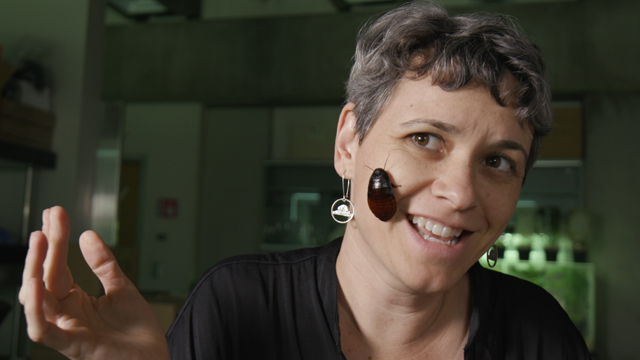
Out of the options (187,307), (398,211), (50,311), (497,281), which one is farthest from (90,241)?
(497,281)

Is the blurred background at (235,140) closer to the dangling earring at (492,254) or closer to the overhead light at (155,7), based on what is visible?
the overhead light at (155,7)

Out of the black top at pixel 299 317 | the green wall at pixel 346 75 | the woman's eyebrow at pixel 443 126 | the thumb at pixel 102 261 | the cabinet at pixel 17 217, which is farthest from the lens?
the green wall at pixel 346 75

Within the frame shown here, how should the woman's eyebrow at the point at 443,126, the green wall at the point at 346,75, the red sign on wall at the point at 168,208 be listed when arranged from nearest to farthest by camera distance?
the woman's eyebrow at the point at 443,126 < the green wall at the point at 346,75 < the red sign on wall at the point at 168,208

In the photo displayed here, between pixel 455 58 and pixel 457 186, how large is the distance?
0.78ft

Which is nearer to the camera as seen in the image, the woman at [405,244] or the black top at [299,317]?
the woman at [405,244]

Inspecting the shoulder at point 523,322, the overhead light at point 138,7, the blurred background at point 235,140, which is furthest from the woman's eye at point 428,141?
the overhead light at point 138,7

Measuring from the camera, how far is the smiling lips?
943mm

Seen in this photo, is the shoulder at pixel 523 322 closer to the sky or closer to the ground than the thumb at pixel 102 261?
closer to the ground

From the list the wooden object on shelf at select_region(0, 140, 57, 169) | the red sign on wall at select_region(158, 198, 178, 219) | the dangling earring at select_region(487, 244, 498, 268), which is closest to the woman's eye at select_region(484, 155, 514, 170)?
the dangling earring at select_region(487, 244, 498, 268)

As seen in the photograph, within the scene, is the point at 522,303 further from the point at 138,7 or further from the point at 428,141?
the point at 138,7

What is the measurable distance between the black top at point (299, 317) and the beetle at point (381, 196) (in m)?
0.25

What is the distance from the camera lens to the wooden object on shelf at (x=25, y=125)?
2.78m

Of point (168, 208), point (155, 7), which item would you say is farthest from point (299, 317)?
point (155, 7)

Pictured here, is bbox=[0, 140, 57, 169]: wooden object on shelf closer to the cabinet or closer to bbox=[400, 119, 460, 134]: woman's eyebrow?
the cabinet
